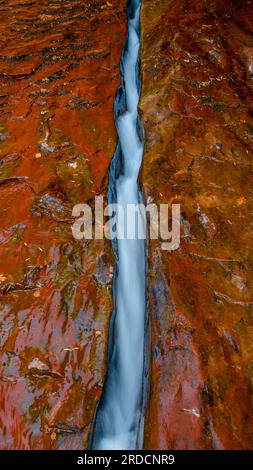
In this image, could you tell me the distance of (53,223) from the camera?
4492mm

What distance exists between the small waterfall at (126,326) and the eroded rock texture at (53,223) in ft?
0.78

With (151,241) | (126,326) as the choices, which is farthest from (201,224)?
(126,326)

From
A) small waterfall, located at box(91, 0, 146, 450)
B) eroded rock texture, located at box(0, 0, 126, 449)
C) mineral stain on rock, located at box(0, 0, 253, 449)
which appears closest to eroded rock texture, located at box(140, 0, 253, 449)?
mineral stain on rock, located at box(0, 0, 253, 449)

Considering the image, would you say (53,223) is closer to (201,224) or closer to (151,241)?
(151,241)

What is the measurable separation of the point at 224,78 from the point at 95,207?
3.28 meters

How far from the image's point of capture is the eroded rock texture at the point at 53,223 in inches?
131

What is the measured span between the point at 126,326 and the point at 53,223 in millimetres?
1494

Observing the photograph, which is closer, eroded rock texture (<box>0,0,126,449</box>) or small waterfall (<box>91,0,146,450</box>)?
eroded rock texture (<box>0,0,126,449</box>)

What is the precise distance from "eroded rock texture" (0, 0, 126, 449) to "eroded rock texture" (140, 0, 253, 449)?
62 centimetres

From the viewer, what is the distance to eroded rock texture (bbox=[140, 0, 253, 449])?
320 cm

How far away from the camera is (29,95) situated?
6152 mm

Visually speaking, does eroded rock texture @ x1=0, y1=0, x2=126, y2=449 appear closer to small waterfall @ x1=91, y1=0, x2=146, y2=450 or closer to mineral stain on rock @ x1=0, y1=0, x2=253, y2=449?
mineral stain on rock @ x1=0, y1=0, x2=253, y2=449

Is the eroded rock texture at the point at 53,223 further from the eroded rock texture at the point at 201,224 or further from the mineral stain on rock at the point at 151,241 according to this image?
the eroded rock texture at the point at 201,224
